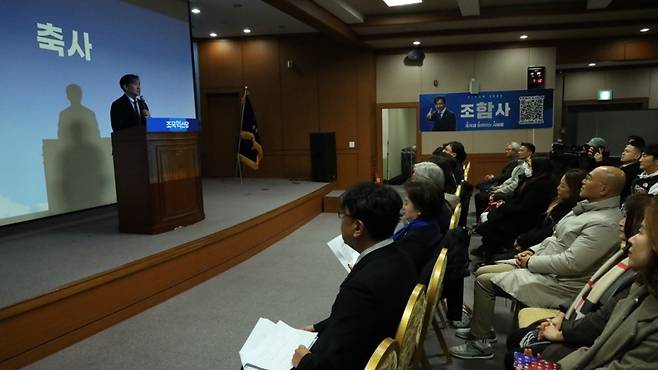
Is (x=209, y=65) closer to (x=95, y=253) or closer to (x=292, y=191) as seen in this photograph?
(x=292, y=191)

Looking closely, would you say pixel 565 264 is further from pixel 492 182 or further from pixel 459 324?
pixel 492 182

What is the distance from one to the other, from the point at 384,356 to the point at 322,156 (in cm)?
699

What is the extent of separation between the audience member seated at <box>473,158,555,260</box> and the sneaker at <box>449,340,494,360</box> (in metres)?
1.50

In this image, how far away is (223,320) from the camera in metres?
3.10

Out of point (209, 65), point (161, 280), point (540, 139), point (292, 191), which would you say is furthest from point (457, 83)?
point (161, 280)

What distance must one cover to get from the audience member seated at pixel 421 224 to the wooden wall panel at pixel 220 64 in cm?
710

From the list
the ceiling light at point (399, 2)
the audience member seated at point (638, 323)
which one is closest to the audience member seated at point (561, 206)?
the audience member seated at point (638, 323)

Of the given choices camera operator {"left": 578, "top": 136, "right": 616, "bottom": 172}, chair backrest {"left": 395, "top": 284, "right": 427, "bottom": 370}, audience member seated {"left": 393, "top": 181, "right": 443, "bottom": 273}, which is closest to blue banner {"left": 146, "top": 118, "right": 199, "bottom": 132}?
audience member seated {"left": 393, "top": 181, "right": 443, "bottom": 273}

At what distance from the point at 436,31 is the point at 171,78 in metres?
4.26

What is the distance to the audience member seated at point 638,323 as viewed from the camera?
135 centimetres

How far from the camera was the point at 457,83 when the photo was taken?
833cm

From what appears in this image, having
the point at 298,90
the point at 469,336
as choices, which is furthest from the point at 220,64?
the point at 469,336

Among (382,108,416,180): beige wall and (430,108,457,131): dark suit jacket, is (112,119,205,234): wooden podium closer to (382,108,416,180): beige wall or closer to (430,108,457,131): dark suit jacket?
(430,108,457,131): dark suit jacket

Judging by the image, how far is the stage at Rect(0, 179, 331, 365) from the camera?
103 inches
